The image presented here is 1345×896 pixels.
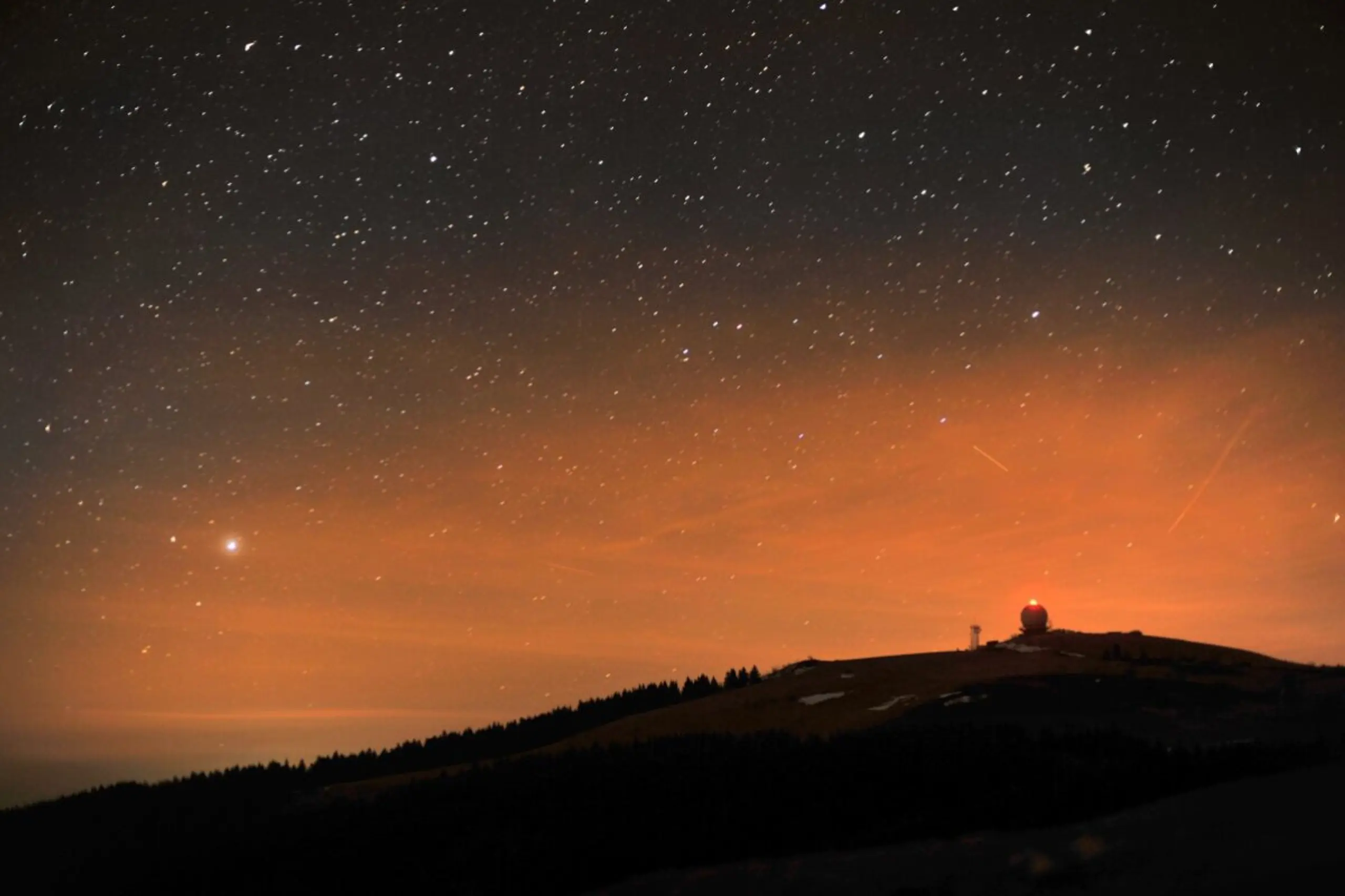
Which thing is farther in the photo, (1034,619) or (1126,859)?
(1034,619)

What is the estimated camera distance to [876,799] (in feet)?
60.8

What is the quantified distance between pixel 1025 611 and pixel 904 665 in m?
5.87

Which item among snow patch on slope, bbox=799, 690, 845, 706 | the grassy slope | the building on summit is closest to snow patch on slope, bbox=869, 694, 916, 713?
the grassy slope

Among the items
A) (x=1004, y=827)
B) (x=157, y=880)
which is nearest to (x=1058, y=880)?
(x=1004, y=827)

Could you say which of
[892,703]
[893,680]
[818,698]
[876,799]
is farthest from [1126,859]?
[818,698]

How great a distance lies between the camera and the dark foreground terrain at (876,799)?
47.0 ft

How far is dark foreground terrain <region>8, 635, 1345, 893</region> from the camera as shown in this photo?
47.0 feet

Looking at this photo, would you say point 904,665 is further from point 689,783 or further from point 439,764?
point 439,764

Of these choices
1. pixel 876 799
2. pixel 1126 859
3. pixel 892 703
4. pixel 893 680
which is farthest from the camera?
pixel 893 680

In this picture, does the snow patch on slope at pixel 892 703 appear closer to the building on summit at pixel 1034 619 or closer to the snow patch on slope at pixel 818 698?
the snow patch on slope at pixel 818 698

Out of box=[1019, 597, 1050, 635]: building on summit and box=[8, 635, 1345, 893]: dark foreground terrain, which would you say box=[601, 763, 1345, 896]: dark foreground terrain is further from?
box=[1019, 597, 1050, 635]: building on summit

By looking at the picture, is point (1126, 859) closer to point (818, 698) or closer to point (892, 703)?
point (892, 703)

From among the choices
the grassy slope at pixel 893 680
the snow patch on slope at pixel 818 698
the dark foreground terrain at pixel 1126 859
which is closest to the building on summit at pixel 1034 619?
the grassy slope at pixel 893 680

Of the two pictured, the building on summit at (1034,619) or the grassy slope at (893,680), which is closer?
the grassy slope at (893,680)
